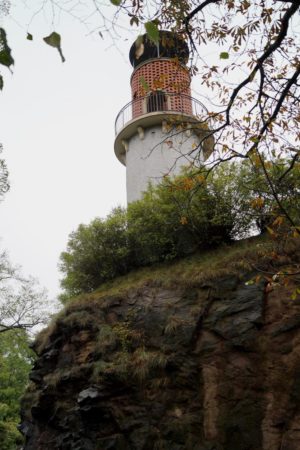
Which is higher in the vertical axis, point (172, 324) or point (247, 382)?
point (172, 324)

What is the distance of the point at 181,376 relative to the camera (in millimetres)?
8188

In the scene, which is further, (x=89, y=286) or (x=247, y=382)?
(x=89, y=286)

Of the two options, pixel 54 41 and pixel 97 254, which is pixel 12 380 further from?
pixel 54 41

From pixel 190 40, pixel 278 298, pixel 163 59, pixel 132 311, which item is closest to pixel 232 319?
pixel 278 298

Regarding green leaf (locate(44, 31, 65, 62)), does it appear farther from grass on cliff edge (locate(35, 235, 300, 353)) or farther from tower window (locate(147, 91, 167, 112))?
tower window (locate(147, 91, 167, 112))

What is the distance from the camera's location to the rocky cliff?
7320 millimetres

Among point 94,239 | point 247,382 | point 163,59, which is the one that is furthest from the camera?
point 163,59

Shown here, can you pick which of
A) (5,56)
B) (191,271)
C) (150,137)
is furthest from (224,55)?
(150,137)

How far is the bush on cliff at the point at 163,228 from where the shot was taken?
11.5m

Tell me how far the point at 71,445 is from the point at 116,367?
1.73 metres

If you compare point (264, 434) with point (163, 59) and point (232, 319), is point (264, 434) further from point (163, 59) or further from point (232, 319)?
point (163, 59)

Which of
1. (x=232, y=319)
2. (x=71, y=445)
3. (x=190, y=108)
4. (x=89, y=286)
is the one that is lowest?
(x=71, y=445)

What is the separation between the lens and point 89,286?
43.3ft

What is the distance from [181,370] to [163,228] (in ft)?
15.7
